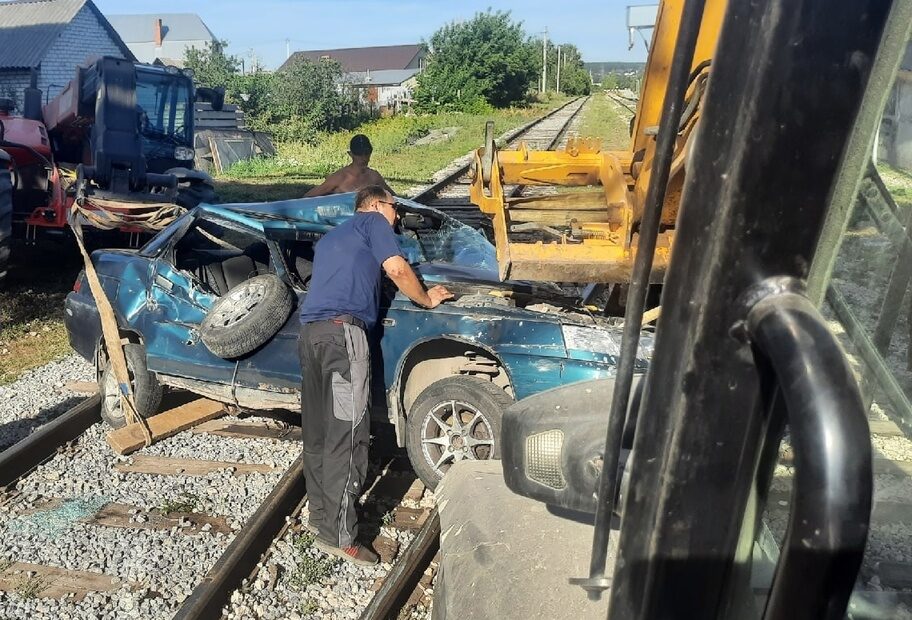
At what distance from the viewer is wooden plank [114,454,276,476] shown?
18.7 feet

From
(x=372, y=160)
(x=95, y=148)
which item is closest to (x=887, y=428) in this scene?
(x=95, y=148)

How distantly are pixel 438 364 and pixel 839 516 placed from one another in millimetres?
4549

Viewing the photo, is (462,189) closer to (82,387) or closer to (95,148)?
(95,148)

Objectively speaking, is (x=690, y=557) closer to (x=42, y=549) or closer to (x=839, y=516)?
(x=839, y=516)

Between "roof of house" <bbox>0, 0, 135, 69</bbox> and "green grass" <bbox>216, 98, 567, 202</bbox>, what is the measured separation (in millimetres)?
12869

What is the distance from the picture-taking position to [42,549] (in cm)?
464

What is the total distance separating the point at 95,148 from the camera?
36.7ft

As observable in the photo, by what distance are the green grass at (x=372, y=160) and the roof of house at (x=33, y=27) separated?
507 inches

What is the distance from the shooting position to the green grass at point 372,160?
2031cm

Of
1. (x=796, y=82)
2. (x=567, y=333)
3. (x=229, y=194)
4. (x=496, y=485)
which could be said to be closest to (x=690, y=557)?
(x=796, y=82)

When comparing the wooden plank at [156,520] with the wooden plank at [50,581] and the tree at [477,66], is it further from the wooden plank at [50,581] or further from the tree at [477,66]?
the tree at [477,66]

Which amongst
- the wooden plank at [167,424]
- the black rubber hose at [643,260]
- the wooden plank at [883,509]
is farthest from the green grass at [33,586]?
the wooden plank at [883,509]

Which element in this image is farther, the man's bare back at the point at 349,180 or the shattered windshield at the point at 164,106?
the shattered windshield at the point at 164,106

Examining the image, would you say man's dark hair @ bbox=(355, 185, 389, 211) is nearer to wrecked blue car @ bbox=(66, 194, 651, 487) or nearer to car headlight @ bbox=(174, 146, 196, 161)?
wrecked blue car @ bbox=(66, 194, 651, 487)
